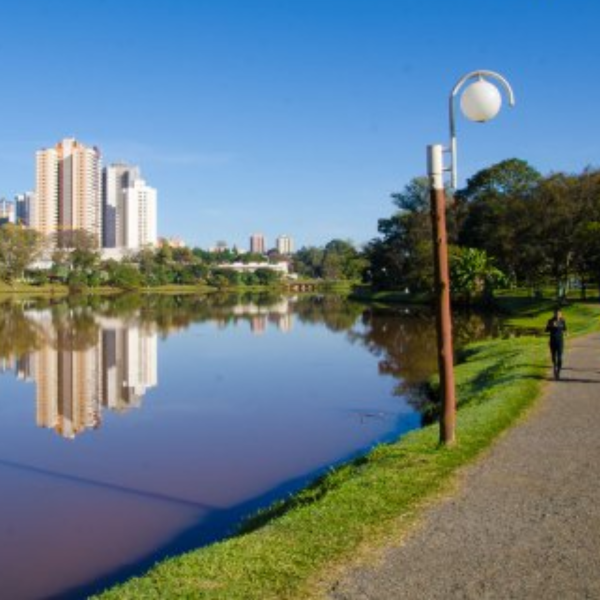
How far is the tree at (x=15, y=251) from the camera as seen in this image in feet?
397

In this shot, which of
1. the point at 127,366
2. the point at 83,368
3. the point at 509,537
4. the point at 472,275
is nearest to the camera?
the point at 509,537

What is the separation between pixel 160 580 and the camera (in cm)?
636

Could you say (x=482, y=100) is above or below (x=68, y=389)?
above

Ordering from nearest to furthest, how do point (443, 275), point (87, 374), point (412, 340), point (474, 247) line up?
point (443, 275), point (87, 374), point (412, 340), point (474, 247)

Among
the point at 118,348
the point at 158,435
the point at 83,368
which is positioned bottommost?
the point at 158,435

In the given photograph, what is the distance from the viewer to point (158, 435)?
58.4ft

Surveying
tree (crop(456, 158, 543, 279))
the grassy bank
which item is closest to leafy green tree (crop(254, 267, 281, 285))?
tree (crop(456, 158, 543, 279))

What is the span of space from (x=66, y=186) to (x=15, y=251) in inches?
2586

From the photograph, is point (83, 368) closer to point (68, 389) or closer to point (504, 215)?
point (68, 389)

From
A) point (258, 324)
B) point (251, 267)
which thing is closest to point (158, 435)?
point (258, 324)

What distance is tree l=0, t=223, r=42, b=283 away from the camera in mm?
121125

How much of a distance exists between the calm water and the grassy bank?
2.27 metres

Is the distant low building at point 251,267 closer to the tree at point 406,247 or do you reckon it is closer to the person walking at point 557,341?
the tree at point 406,247

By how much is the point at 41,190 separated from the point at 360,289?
99.7 meters
